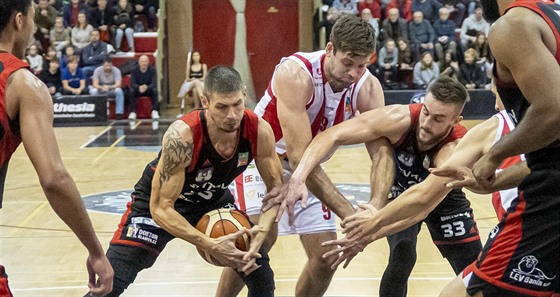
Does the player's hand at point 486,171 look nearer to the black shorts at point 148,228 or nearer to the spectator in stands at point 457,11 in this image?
the black shorts at point 148,228

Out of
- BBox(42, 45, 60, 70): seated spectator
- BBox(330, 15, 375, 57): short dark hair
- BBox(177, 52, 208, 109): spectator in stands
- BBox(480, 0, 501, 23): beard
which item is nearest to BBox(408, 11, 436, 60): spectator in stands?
BBox(177, 52, 208, 109): spectator in stands

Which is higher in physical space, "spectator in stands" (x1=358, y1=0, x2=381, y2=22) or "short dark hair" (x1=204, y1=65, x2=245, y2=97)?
"short dark hair" (x1=204, y1=65, x2=245, y2=97)

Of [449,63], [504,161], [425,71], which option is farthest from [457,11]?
[504,161]

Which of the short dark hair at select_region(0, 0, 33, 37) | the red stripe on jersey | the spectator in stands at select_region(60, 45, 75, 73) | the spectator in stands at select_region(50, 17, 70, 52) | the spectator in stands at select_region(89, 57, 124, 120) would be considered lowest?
the spectator in stands at select_region(89, 57, 124, 120)

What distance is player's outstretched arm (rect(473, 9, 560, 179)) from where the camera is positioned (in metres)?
3.19

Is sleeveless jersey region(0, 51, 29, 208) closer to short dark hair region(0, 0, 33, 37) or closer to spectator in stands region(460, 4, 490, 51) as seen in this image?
short dark hair region(0, 0, 33, 37)

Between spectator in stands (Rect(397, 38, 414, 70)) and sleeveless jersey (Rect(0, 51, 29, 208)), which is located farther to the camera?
spectator in stands (Rect(397, 38, 414, 70))

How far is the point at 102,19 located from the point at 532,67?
17890 millimetres

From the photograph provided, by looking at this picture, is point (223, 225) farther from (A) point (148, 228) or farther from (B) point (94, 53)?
(B) point (94, 53)

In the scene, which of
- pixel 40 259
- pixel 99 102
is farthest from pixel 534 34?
pixel 99 102

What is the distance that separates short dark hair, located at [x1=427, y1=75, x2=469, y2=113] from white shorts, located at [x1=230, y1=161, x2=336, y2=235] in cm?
120

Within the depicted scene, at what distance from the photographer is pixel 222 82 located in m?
4.85

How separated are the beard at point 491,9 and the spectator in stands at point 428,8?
56.0 feet

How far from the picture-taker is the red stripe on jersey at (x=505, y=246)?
3.49 m
